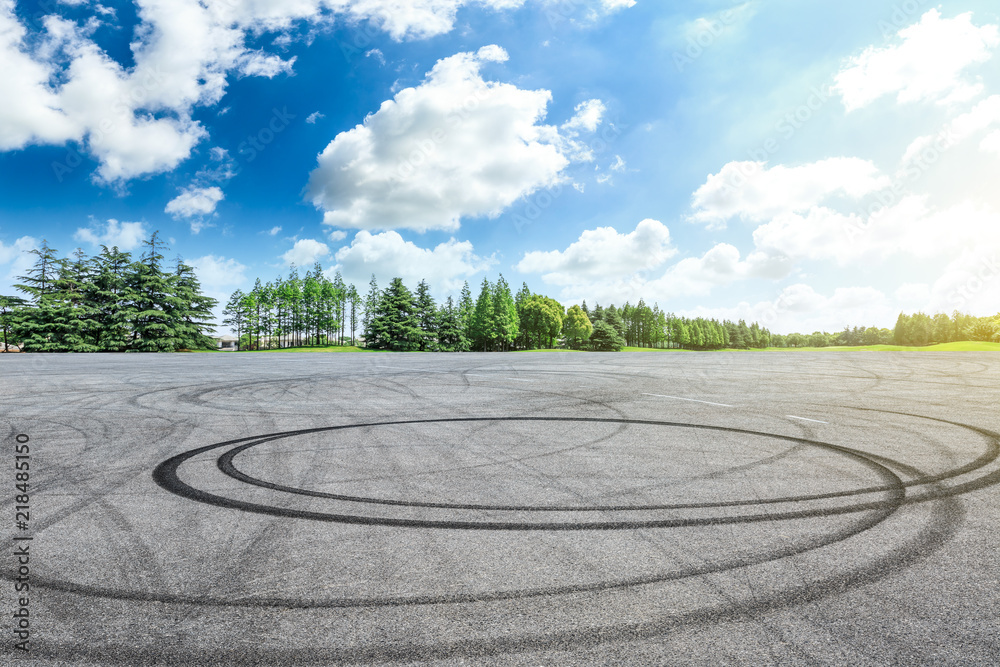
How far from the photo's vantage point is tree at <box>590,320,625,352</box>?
84.7 metres

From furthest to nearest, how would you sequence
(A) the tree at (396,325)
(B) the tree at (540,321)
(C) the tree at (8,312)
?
(B) the tree at (540,321) → (A) the tree at (396,325) → (C) the tree at (8,312)

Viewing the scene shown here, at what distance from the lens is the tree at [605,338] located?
84688mm

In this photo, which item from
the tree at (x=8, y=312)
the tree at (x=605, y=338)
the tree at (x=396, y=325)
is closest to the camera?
the tree at (x=8, y=312)

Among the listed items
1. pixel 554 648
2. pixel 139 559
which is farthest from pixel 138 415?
pixel 554 648

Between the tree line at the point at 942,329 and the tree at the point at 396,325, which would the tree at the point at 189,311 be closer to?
the tree at the point at 396,325

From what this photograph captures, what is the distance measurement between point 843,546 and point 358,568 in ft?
10.1

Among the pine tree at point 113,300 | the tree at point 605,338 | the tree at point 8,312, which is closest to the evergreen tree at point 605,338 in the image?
the tree at point 605,338

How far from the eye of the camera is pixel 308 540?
342 centimetres

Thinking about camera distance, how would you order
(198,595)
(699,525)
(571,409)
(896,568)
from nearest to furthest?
(198,595)
(896,568)
(699,525)
(571,409)

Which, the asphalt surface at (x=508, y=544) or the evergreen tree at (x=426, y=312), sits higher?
the evergreen tree at (x=426, y=312)

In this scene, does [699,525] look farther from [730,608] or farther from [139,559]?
[139,559]

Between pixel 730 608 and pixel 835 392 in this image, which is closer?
pixel 730 608

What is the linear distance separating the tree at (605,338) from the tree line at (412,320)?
6.6 inches

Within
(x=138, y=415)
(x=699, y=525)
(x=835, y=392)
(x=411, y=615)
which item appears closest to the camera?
(x=411, y=615)
